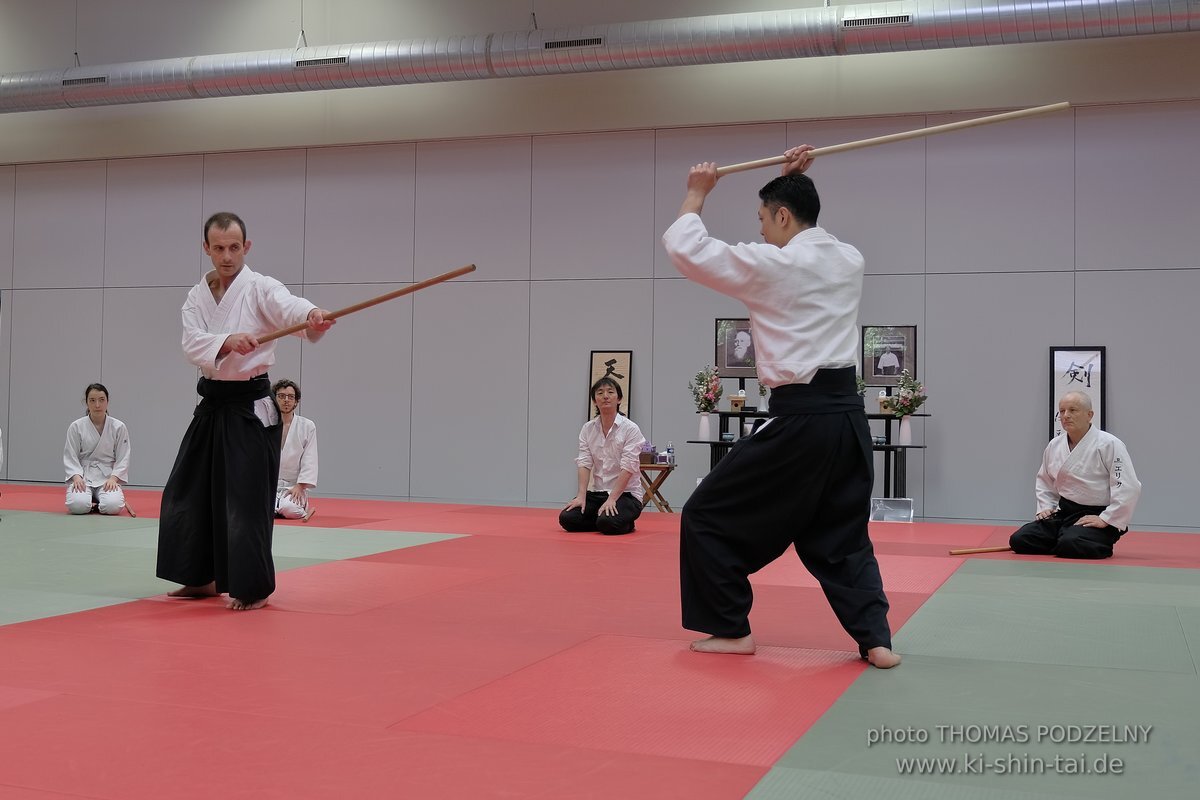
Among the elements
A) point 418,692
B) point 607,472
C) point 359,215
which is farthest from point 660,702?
point 359,215

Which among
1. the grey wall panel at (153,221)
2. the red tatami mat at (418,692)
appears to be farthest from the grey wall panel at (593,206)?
the red tatami mat at (418,692)

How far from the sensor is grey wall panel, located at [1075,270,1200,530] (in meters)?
9.31

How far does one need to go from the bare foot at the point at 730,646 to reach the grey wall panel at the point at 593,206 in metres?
7.41

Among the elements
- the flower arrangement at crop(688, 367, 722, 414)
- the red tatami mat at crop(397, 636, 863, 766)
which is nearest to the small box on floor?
the flower arrangement at crop(688, 367, 722, 414)

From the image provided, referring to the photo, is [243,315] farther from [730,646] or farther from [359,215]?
[359,215]

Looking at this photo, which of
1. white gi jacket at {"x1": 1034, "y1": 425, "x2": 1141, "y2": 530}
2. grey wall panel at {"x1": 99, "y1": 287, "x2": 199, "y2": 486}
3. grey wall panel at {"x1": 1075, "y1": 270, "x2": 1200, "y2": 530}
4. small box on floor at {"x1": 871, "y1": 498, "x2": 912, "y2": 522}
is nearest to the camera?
white gi jacket at {"x1": 1034, "y1": 425, "x2": 1141, "y2": 530}

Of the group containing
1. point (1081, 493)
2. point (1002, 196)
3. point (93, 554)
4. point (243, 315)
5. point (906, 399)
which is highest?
point (1002, 196)

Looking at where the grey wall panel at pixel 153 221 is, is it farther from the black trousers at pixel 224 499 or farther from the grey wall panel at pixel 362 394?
the black trousers at pixel 224 499

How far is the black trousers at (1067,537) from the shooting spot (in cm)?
650

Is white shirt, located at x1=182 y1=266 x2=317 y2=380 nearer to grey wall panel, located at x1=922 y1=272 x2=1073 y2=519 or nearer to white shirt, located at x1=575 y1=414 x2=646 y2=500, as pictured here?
white shirt, located at x1=575 y1=414 x2=646 y2=500

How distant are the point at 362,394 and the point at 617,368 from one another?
281 cm

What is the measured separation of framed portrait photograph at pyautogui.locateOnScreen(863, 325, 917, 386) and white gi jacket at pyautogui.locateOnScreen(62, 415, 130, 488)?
6372 mm

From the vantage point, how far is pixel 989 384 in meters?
9.79

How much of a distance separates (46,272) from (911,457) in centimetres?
980
